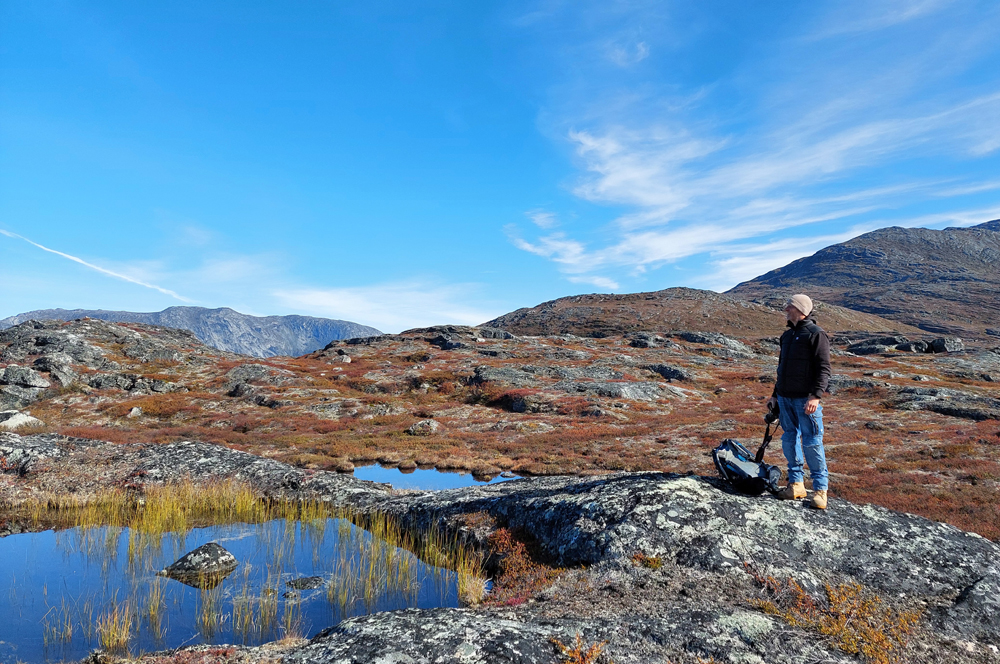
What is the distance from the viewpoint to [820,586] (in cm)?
774

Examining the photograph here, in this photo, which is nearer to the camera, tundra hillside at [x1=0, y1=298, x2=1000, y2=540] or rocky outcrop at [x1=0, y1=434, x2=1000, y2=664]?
rocky outcrop at [x1=0, y1=434, x2=1000, y2=664]

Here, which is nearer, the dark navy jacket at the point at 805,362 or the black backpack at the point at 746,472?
the dark navy jacket at the point at 805,362

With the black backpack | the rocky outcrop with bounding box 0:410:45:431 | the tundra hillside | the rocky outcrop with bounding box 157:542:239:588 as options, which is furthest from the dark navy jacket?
the rocky outcrop with bounding box 0:410:45:431

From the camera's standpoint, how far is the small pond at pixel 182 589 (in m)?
7.85

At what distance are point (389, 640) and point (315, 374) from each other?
211 ft

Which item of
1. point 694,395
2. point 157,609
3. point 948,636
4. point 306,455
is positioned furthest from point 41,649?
point 694,395

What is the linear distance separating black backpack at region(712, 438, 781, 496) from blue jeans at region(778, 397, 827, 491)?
37 centimetres

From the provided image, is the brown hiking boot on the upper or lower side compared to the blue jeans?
lower

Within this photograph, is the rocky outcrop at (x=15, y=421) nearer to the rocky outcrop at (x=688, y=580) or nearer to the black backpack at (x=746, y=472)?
the rocky outcrop at (x=688, y=580)

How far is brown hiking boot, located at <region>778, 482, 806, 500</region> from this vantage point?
31.5ft

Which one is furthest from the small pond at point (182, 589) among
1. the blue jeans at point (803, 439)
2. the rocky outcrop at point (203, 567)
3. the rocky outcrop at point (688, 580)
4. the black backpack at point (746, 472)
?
the blue jeans at point (803, 439)

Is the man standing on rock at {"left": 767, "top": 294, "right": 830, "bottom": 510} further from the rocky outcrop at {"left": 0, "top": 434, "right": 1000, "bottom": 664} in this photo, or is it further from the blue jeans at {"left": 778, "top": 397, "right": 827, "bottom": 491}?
the rocky outcrop at {"left": 0, "top": 434, "right": 1000, "bottom": 664}

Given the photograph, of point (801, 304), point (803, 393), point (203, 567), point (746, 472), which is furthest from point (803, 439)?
point (203, 567)

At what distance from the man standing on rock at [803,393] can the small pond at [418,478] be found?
16.0 m
